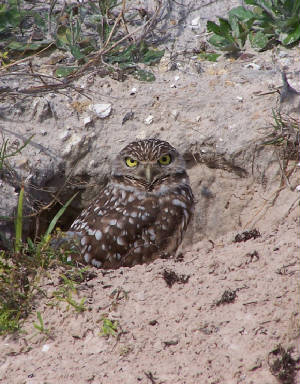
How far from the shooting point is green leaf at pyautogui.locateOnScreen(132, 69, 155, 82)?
16.1 feet

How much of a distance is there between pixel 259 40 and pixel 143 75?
1202 mm

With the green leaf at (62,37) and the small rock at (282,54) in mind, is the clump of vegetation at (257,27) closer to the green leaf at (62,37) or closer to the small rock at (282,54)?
the small rock at (282,54)

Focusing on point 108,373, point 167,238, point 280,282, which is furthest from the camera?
point 167,238

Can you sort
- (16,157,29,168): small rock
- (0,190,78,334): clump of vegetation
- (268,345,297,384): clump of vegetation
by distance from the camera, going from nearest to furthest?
(268,345,297,384): clump of vegetation → (0,190,78,334): clump of vegetation → (16,157,29,168): small rock

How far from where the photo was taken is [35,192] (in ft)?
14.8

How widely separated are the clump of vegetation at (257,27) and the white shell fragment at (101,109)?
1276 mm

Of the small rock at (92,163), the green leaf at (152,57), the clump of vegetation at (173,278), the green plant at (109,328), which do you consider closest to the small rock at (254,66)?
the green leaf at (152,57)

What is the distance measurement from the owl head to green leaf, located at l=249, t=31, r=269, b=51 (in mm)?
1553

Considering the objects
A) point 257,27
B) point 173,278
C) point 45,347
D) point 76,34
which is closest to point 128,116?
point 76,34

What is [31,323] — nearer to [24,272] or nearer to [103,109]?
[24,272]

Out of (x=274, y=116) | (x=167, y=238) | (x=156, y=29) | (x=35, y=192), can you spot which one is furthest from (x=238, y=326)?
(x=156, y=29)

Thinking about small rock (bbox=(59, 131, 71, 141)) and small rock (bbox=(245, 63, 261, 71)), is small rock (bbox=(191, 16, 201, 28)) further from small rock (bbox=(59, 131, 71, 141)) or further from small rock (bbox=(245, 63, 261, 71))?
small rock (bbox=(59, 131, 71, 141))

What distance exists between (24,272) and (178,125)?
2.32m

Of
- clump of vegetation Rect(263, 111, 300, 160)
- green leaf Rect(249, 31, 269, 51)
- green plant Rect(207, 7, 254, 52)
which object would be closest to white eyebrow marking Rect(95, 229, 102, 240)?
clump of vegetation Rect(263, 111, 300, 160)
